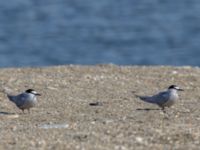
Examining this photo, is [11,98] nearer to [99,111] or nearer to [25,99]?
[25,99]

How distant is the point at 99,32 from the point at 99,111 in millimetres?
32978

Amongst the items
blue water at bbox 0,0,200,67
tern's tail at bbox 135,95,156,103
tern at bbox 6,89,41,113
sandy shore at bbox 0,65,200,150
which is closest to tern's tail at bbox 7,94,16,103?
tern at bbox 6,89,41,113

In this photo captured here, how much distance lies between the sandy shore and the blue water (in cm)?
2004

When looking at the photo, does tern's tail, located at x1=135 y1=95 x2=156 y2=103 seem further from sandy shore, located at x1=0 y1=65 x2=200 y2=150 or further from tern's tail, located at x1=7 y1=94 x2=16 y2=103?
tern's tail, located at x1=7 y1=94 x2=16 y2=103

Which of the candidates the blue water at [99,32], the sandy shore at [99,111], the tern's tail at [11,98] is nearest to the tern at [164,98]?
the sandy shore at [99,111]

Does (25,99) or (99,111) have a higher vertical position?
(25,99)

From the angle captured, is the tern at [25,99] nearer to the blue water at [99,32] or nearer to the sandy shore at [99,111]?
the sandy shore at [99,111]

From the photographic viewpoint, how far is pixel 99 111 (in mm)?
16062

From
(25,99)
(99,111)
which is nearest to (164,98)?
(99,111)

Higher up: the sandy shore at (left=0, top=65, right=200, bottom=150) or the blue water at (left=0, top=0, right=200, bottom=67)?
the blue water at (left=0, top=0, right=200, bottom=67)

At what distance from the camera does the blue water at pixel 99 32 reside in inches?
1709

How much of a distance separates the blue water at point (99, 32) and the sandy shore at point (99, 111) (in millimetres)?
20041

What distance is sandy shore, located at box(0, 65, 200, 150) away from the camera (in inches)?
517

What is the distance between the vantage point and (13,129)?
47.2 feet
